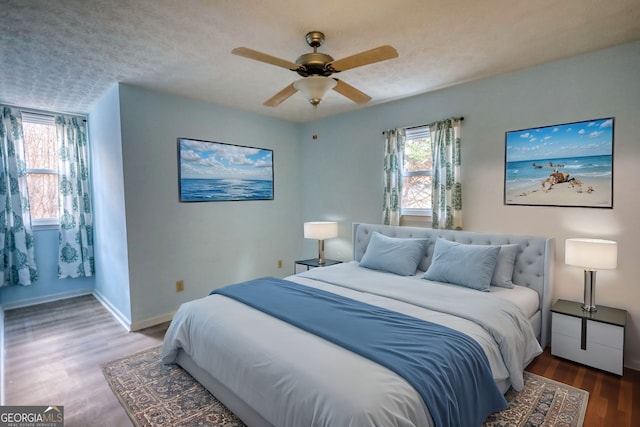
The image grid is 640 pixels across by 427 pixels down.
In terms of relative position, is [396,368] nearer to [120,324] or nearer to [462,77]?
[462,77]

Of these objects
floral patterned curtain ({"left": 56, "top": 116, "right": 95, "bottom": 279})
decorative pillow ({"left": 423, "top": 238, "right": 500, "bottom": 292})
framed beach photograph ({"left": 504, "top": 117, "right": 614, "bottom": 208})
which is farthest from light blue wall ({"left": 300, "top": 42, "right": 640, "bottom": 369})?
floral patterned curtain ({"left": 56, "top": 116, "right": 95, "bottom": 279})

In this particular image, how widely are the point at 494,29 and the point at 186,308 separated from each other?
304cm

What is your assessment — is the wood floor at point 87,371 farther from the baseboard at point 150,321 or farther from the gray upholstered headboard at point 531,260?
the gray upholstered headboard at point 531,260

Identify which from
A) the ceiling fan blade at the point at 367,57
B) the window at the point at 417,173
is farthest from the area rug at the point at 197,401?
the ceiling fan blade at the point at 367,57

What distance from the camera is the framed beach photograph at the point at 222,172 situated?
3.82 metres

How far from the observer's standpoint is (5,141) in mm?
3877

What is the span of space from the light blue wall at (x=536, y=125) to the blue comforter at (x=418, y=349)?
1710 millimetres

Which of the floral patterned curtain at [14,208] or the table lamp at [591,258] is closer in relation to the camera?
the table lamp at [591,258]

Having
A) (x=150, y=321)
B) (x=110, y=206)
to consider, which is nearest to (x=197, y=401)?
(x=150, y=321)

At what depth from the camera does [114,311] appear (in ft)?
12.6

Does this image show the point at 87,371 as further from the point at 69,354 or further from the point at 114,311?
the point at 114,311

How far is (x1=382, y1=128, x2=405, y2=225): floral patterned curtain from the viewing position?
3.87 metres

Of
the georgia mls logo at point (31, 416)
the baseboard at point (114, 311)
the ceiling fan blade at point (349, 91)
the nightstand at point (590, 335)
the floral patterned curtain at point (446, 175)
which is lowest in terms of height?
the georgia mls logo at point (31, 416)

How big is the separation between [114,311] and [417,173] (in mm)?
3991
